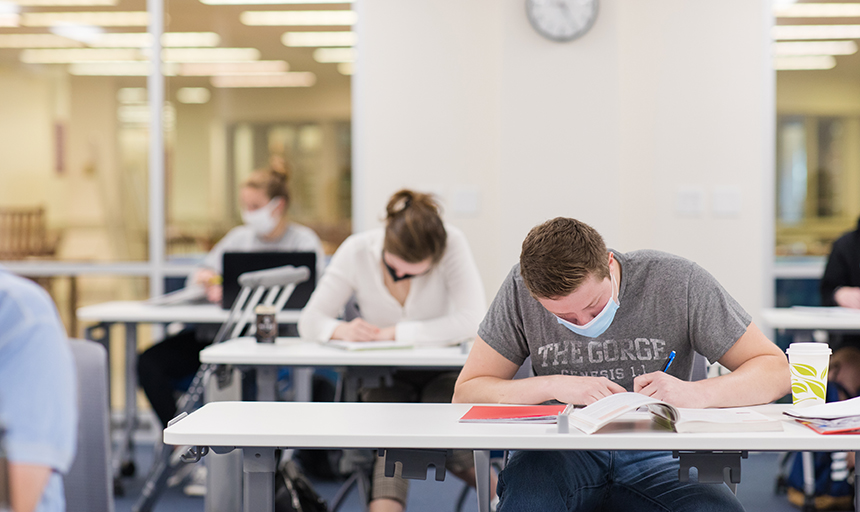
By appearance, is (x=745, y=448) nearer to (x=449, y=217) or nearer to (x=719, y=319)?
(x=719, y=319)

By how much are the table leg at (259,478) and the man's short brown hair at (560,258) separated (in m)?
0.63

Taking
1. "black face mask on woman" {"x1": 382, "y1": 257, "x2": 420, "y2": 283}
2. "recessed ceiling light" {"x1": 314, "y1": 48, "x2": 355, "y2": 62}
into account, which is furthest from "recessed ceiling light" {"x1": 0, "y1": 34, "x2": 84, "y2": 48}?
"black face mask on woman" {"x1": 382, "y1": 257, "x2": 420, "y2": 283}

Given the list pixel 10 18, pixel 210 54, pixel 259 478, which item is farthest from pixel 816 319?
pixel 10 18

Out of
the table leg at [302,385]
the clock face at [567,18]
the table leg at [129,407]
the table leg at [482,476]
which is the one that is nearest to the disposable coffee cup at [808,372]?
the table leg at [482,476]

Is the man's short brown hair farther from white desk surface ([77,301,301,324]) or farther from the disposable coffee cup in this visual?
white desk surface ([77,301,301,324])

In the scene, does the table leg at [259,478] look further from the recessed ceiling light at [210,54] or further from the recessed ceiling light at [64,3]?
the recessed ceiling light at [64,3]

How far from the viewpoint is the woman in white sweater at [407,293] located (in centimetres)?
251

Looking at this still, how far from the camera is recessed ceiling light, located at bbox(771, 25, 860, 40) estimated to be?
405cm

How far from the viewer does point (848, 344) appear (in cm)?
312

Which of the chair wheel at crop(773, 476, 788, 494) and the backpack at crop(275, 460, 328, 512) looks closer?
the backpack at crop(275, 460, 328, 512)

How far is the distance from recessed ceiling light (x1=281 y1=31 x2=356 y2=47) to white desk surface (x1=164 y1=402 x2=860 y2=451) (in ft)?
10.2

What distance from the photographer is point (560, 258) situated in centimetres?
154

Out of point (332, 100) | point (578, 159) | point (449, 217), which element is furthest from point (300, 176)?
point (578, 159)

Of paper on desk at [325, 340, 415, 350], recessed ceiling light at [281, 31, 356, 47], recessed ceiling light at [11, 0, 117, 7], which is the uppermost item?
recessed ceiling light at [11, 0, 117, 7]
